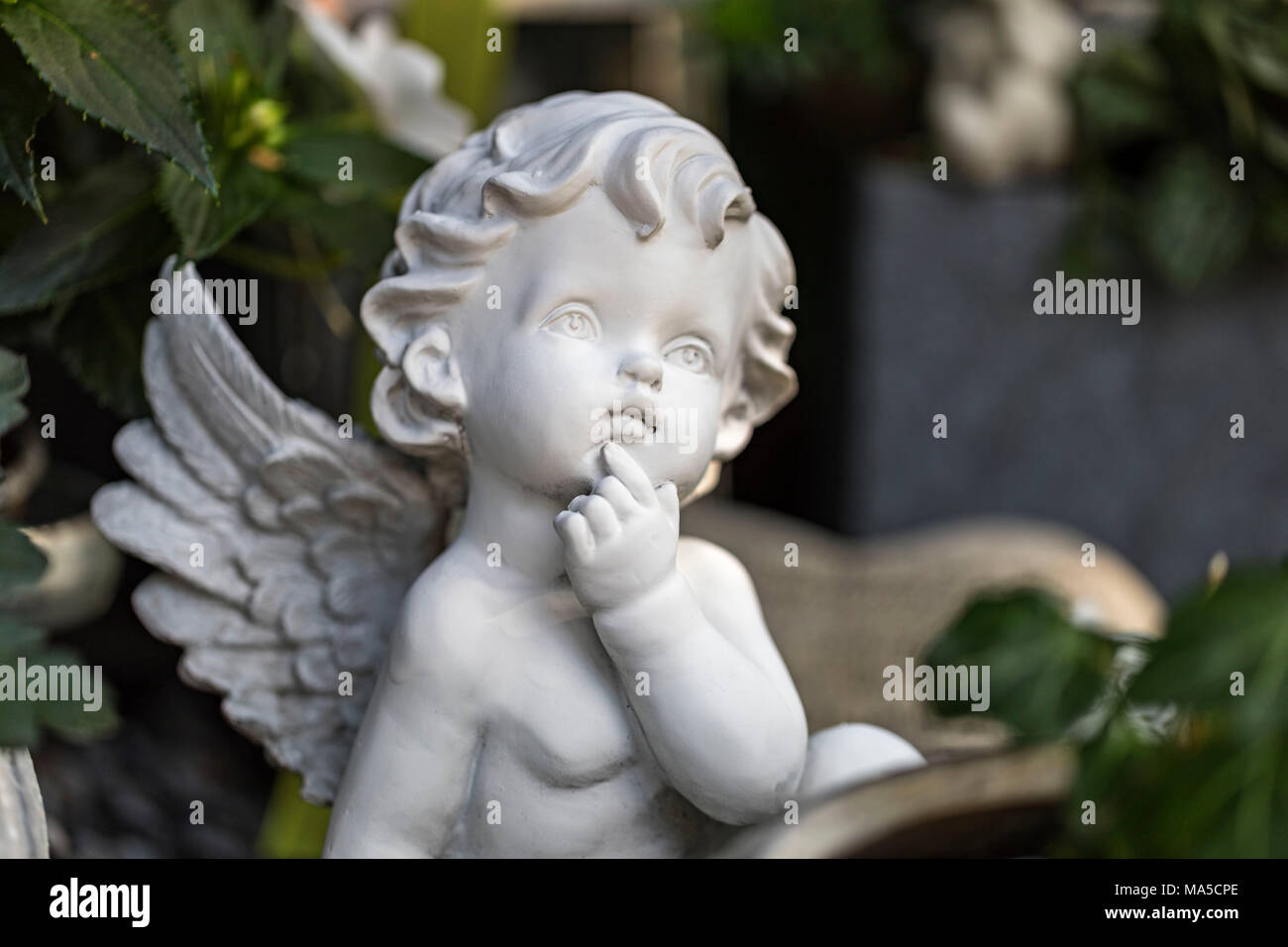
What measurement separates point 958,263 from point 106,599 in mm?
1159

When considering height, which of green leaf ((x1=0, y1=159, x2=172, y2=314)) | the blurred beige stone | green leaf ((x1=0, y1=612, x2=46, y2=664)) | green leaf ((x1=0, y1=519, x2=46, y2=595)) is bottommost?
the blurred beige stone

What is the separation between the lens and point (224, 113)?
0.95 metres

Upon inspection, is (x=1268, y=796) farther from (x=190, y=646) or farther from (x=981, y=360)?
(x=981, y=360)

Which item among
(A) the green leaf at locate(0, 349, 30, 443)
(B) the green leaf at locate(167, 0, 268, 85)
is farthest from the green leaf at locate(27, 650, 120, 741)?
(B) the green leaf at locate(167, 0, 268, 85)

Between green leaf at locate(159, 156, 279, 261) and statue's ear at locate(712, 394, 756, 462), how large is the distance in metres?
0.30

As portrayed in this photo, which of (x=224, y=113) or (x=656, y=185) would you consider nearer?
(x=656, y=185)

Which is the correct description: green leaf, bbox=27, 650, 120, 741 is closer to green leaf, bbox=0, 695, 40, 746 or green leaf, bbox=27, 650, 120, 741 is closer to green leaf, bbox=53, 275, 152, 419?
green leaf, bbox=0, 695, 40, 746

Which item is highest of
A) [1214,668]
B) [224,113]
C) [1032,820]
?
[224,113]

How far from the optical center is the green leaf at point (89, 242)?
31.9 inches

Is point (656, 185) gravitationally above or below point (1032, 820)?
above

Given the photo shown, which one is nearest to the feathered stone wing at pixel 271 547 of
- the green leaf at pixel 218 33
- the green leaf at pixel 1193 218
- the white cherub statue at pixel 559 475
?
the white cherub statue at pixel 559 475

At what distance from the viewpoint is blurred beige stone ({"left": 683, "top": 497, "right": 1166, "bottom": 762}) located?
1668 millimetres
